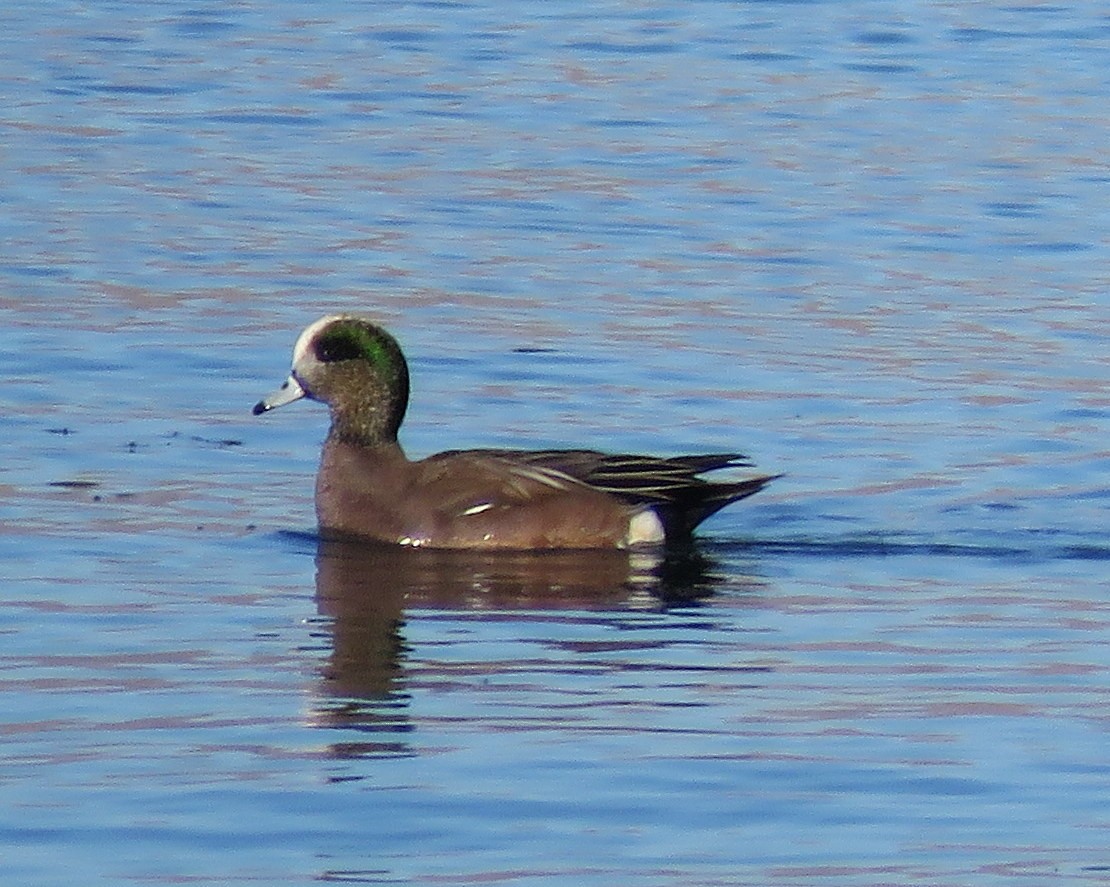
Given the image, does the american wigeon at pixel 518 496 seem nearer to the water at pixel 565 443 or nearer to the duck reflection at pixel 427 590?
the duck reflection at pixel 427 590

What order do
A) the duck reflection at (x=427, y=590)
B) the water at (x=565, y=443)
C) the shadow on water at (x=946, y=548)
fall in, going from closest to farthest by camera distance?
the water at (x=565, y=443), the duck reflection at (x=427, y=590), the shadow on water at (x=946, y=548)

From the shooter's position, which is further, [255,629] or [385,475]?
[385,475]

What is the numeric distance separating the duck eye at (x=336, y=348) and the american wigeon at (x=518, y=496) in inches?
14.3

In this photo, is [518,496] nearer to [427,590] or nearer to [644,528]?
[644,528]

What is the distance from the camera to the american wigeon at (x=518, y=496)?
10320 millimetres

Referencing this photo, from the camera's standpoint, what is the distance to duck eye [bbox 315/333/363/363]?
10.9 meters

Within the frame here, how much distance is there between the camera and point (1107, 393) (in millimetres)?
12852

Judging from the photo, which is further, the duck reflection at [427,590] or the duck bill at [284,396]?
the duck bill at [284,396]

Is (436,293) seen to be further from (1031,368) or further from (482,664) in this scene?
(482,664)

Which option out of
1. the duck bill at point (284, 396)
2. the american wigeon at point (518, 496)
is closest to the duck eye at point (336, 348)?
the duck bill at point (284, 396)

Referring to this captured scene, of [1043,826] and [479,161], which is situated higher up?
[479,161]

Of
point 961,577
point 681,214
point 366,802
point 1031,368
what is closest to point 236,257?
point 681,214

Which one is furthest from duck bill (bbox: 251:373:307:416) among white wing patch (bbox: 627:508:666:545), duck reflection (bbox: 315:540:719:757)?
white wing patch (bbox: 627:508:666:545)

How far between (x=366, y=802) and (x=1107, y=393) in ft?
21.8
